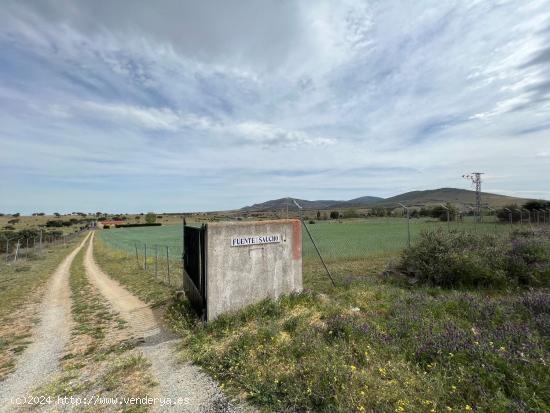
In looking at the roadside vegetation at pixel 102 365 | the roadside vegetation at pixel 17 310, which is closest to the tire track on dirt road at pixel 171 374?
the roadside vegetation at pixel 102 365

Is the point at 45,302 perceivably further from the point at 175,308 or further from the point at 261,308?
the point at 261,308

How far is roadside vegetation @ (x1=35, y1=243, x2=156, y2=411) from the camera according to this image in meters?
4.91

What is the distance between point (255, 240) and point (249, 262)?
524 millimetres

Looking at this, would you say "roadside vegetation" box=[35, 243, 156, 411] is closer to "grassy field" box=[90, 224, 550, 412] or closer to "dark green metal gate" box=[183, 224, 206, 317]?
"grassy field" box=[90, 224, 550, 412]

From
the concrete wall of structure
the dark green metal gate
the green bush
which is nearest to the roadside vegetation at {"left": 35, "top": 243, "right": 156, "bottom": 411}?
the dark green metal gate

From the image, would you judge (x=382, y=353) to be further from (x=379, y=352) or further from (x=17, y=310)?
(x=17, y=310)

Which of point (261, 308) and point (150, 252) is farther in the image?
point (150, 252)

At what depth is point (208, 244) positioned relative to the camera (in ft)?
23.3

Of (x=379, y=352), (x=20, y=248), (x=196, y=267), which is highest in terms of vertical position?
(x=196, y=267)

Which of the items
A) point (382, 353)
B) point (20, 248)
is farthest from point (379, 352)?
point (20, 248)

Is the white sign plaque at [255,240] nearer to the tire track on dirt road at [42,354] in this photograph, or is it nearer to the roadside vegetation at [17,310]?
the tire track on dirt road at [42,354]

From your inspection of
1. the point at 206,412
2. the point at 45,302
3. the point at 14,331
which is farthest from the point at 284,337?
the point at 45,302

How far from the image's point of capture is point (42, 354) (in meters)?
6.90

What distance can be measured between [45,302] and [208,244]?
9.35 meters
